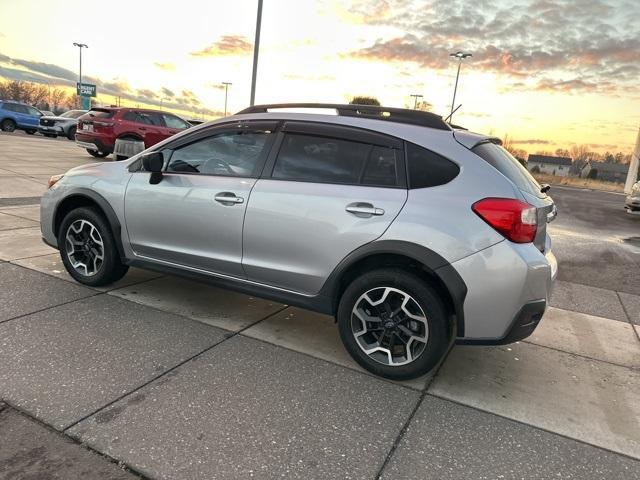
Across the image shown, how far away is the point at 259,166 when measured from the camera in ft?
12.2

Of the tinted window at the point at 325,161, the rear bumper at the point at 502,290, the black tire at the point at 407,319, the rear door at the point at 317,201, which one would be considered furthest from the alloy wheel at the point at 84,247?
the rear bumper at the point at 502,290

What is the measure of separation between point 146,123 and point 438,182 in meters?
14.0

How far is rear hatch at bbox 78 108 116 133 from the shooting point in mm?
14797

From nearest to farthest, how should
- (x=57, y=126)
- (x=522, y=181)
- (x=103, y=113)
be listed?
(x=522, y=181) < (x=103, y=113) < (x=57, y=126)

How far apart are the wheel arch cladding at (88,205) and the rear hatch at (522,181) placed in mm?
3052

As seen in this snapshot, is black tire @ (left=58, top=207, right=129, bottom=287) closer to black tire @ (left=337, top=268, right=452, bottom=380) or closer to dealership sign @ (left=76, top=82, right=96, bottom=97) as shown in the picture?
black tire @ (left=337, top=268, right=452, bottom=380)

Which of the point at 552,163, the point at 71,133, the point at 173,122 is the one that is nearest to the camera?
the point at 173,122

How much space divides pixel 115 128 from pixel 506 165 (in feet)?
45.8

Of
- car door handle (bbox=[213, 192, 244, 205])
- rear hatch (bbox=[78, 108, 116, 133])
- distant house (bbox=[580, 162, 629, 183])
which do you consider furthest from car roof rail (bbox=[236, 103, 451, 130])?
distant house (bbox=[580, 162, 629, 183])

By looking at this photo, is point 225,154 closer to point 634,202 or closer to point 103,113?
point 103,113

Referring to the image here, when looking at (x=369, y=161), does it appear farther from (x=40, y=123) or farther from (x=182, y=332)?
(x=40, y=123)

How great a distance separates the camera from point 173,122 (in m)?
16.1

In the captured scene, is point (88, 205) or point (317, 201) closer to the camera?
point (317, 201)

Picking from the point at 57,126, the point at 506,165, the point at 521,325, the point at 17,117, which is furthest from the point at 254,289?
the point at 17,117
